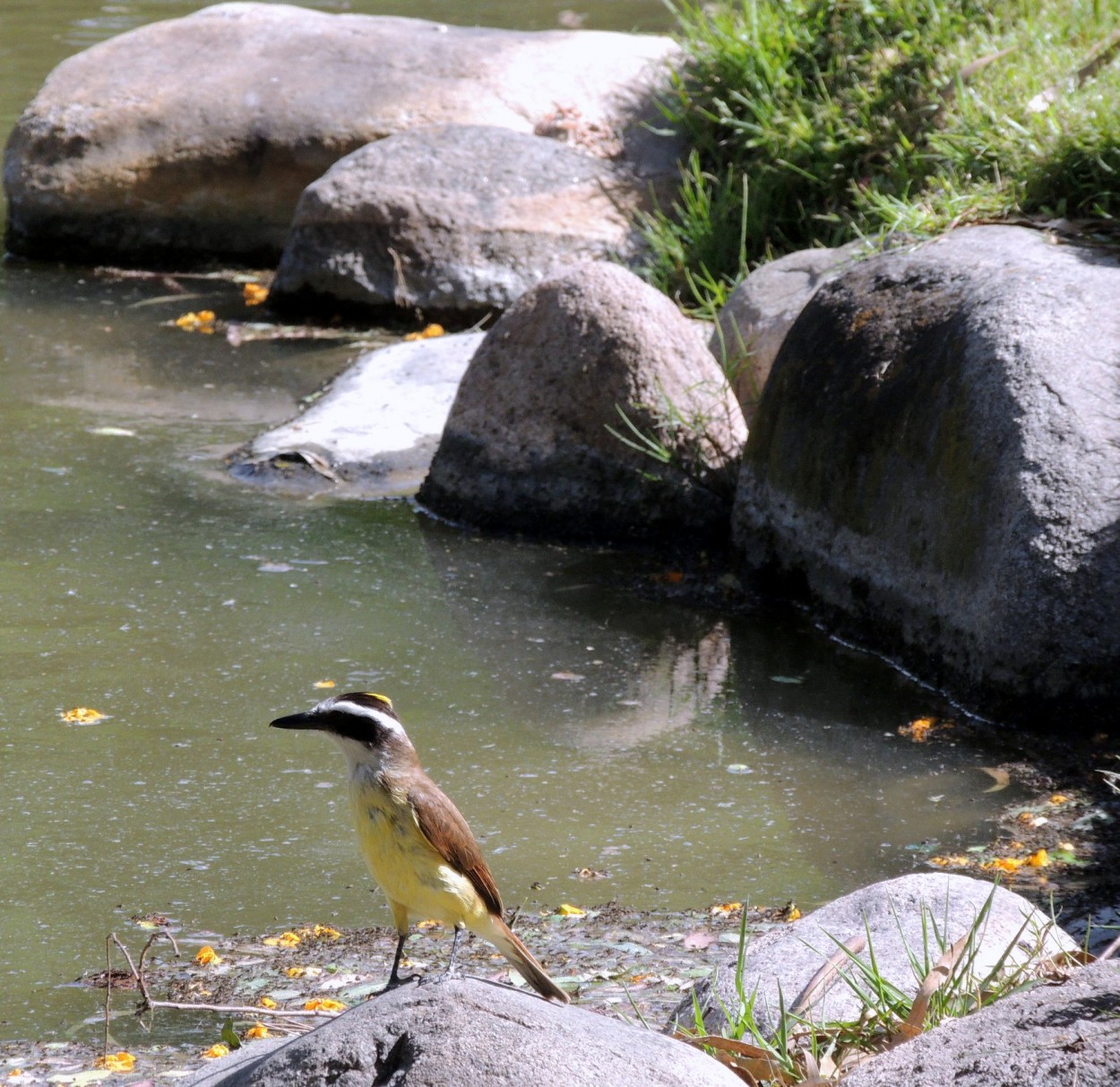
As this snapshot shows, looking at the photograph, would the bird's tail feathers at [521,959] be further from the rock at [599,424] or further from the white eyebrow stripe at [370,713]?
the rock at [599,424]

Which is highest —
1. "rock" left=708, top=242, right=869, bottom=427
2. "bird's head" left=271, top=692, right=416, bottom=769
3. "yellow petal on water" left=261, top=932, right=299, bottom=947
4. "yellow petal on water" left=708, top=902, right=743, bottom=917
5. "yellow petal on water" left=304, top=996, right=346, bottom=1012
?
"rock" left=708, top=242, right=869, bottom=427

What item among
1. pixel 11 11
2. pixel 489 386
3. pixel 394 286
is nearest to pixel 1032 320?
pixel 489 386

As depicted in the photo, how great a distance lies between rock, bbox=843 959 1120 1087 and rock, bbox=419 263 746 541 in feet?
16.2

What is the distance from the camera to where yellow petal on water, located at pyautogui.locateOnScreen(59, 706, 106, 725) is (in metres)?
5.74

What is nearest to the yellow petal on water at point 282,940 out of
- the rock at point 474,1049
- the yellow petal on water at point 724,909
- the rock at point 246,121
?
the yellow petal on water at point 724,909

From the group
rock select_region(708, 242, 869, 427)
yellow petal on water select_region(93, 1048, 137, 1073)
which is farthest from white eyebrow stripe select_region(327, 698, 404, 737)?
rock select_region(708, 242, 869, 427)

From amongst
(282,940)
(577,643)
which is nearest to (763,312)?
(577,643)

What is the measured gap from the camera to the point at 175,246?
40.6ft

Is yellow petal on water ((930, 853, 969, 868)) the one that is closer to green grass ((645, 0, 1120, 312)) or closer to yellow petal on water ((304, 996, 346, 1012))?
yellow petal on water ((304, 996, 346, 1012))

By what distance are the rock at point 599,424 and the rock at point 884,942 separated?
3998mm

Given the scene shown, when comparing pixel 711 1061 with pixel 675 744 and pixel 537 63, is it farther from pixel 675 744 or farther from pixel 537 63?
pixel 537 63

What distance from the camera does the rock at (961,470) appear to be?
5.77 meters

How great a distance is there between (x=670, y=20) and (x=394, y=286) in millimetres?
9949

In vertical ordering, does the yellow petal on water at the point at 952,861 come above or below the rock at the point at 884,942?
below
